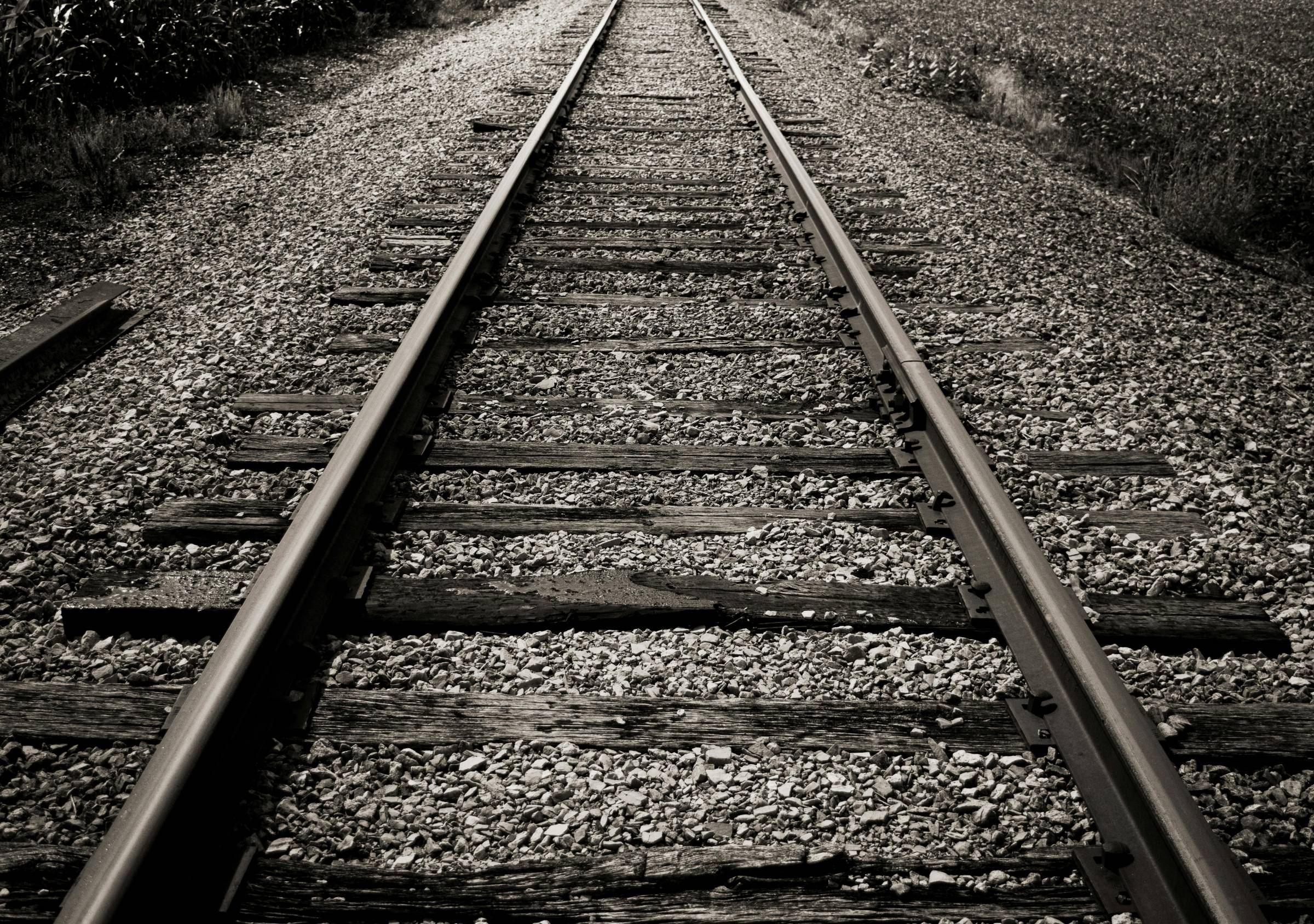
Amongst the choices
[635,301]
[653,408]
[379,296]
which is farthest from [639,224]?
[653,408]

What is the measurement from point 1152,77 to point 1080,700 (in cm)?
1020

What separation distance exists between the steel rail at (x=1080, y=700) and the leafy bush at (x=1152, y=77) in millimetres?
4063

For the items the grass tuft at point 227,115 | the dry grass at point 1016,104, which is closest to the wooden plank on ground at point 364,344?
the grass tuft at point 227,115

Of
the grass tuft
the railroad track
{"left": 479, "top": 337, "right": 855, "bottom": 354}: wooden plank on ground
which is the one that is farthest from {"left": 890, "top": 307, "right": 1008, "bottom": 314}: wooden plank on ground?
the grass tuft

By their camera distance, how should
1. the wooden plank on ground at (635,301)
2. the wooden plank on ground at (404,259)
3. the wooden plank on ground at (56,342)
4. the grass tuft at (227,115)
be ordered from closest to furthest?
the wooden plank on ground at (56,342), the wooden plank on ground at (635,301), the wooden plank on ground at (404,259), the grass tuft at (227,115)

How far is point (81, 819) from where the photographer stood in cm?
195

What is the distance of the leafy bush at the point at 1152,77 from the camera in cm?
666

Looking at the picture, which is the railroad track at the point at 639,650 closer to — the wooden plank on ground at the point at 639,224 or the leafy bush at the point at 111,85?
the wooden plank on ground at the point at 639,224

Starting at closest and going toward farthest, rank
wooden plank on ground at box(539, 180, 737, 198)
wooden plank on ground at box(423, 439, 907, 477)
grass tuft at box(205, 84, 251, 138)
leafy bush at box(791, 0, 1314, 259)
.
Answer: wooden plank on ground at box(423, 439, 907, 477) < wooden plank on ground at box(539, 180, 737, 198) < leafy bush at box(791, 0, 1314, 259) < grass tuft at box(205, 84, 251, 138)

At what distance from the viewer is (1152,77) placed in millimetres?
10258

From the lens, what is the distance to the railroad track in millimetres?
1826

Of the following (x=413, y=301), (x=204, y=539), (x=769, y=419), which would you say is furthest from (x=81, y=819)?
(x=413, y=301)

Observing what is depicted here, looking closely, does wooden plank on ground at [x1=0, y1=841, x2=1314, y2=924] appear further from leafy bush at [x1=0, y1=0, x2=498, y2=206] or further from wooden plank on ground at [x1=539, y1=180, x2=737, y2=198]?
leafy bush at [x1=0, y1=0, x2=498, y2=206]

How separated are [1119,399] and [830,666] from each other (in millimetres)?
2044
